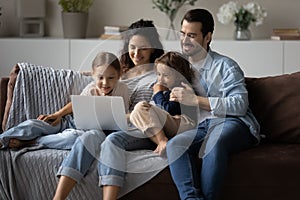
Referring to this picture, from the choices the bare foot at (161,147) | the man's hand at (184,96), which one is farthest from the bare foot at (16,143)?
the man's hand at (184,96)

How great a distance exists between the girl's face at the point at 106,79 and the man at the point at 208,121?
0.32 metres

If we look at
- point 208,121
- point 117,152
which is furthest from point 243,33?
point 117,152

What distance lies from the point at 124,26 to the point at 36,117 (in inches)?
74.9

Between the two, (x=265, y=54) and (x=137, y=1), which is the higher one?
(x=137, y=1)

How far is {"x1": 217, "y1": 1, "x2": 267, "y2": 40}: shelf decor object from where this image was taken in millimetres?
5016

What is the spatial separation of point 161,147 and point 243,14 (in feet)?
6.91

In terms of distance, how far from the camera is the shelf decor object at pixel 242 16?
5016mm

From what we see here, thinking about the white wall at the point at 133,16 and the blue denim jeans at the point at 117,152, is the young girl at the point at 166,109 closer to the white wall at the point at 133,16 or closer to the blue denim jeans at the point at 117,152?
the blue denim jeans at the point at 117,152

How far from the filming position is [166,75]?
3.41m

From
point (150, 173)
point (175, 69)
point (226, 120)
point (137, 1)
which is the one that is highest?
point (137, 1)

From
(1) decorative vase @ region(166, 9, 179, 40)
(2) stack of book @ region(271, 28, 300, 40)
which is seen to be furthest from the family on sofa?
(2) stack of book @ region(271, 28, 300, 40)

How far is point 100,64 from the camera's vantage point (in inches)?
135

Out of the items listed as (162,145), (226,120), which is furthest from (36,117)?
(226,120)

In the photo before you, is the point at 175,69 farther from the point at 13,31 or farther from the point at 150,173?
the point at 13,31
